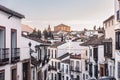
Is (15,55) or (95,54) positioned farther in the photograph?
(95,54)

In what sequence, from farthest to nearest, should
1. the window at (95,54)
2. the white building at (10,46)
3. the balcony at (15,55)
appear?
the window at (95,54)
the balcony at (15,55)
the white building at (10,46)

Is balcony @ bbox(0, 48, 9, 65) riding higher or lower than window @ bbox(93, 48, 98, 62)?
higher

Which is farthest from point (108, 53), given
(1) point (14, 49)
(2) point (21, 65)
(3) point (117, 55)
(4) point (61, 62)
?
(4) point (61, 62)

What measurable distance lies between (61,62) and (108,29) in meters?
29.9

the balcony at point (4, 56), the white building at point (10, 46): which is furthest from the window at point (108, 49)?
the balcony at point (4, 56)

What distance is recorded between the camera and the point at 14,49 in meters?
20.2

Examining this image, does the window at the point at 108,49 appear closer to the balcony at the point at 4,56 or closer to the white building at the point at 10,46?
the white building at the point at 10,46

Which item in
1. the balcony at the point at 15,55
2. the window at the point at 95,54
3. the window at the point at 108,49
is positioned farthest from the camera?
the window at the point at 95,54

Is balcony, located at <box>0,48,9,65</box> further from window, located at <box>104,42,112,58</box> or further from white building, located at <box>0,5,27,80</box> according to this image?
window, located at <box>104,42,112,58</box>

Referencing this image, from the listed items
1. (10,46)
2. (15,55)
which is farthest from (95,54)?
(10,46)

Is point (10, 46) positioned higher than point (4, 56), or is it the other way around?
point (10, 46)

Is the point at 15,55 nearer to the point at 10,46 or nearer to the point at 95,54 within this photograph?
the point at 10,46

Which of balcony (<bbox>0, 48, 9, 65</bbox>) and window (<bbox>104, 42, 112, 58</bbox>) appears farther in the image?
window (<bbox>104, 42, 112, 58</bbox>)

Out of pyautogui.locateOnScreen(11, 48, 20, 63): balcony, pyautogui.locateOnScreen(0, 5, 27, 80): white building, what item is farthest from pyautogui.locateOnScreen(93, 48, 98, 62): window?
pyautogui.locateOnScreen(11, 48, 20, 63): balcony
